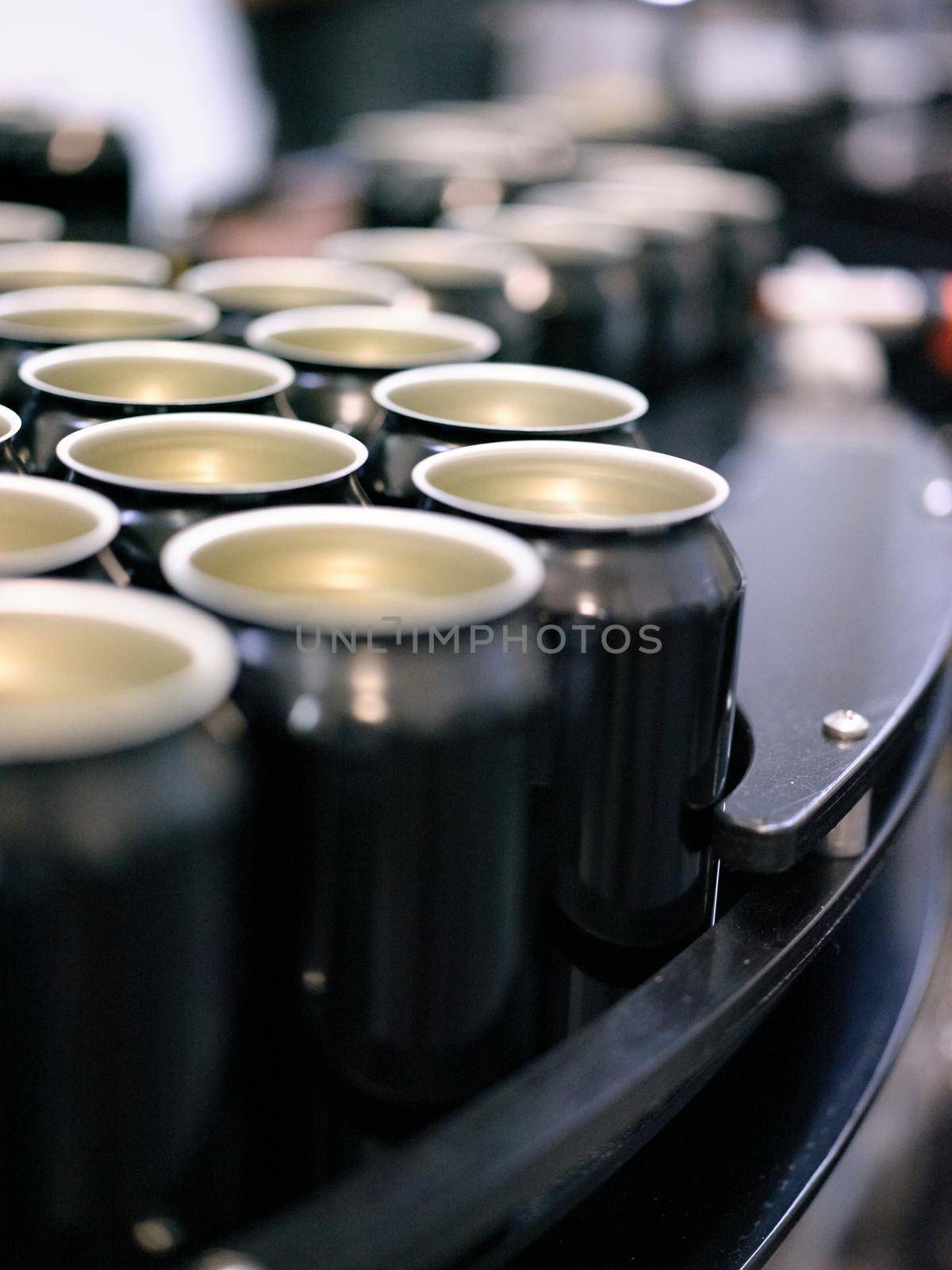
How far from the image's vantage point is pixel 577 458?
67 cm

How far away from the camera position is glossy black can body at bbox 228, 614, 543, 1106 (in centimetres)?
44

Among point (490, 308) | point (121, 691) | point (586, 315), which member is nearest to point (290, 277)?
point (490, 308)

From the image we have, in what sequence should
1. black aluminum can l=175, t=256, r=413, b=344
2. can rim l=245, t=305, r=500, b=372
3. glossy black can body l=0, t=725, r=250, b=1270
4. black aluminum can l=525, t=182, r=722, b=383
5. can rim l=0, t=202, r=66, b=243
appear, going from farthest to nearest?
black aluminum can l=525, t=182, r=722, b=383 < can rim l=0, t=202, r=66, b=243 < black aluminum can l=175, t=256, r=413, b=344 < can rim l=245, t=305, r=500, b=372 < glossy black can body l=0, t=725, r=250, b=1270

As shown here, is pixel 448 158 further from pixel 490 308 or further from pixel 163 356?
pixel 163 356

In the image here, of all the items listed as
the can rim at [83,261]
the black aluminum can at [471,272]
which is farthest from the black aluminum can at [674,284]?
the can rim at [83,261]

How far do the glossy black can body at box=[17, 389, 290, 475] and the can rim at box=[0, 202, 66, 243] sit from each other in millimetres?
551

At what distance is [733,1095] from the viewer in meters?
0.70

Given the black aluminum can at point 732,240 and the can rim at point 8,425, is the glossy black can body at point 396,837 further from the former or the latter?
the black aluminum can at point 732,240

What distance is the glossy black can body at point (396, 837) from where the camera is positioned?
0.44 metres

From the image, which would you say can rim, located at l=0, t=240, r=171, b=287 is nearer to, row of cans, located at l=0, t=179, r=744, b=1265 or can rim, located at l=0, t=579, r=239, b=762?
row of cans, located at l=0, t=179, r=744, b=1265

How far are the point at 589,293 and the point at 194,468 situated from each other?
0.60 metres

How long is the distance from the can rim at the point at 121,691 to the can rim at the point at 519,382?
25 centimetres

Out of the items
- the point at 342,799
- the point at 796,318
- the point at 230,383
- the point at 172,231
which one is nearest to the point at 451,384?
the point at 230,383

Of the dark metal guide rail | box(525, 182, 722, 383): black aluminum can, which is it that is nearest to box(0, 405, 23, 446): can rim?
the dark metal guide rail
